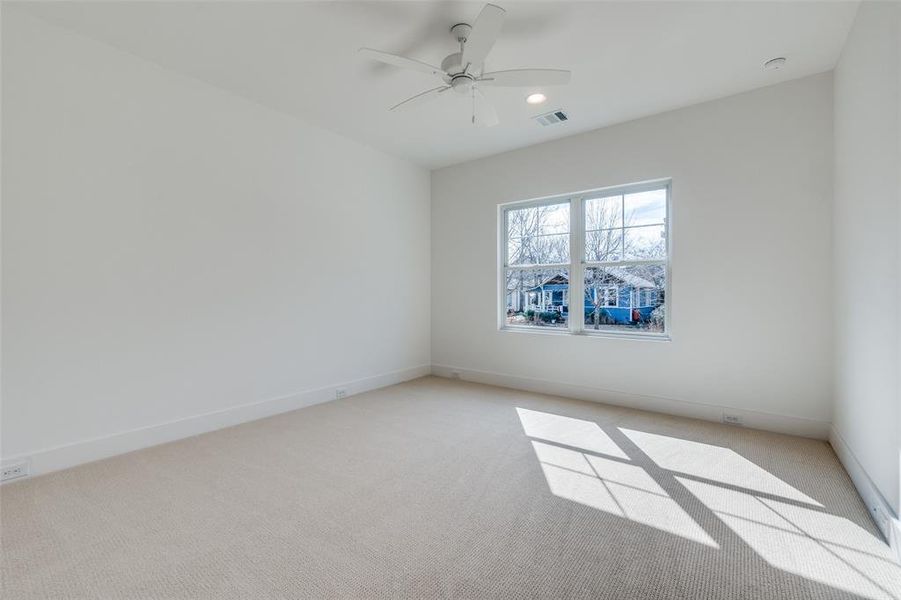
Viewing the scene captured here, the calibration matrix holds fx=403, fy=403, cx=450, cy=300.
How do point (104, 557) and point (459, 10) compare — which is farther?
point (459, 10)

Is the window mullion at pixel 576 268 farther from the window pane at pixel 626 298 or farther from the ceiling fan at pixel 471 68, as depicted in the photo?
the ceiling fan at pixel 471 68

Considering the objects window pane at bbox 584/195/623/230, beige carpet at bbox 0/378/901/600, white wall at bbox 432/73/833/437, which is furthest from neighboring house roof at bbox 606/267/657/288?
beige carpet at bbox 0/378/901/600

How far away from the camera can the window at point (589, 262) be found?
400cm

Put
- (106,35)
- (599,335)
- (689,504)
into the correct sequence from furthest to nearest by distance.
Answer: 1. (599,335)
2. (106,35)
3. (689,504)

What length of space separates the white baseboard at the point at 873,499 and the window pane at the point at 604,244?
7.36 feet

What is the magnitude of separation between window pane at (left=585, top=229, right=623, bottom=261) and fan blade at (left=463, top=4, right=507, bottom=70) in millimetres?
2447

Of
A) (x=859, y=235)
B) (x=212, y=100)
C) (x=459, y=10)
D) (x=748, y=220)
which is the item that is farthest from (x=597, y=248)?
(x=212, y=100)

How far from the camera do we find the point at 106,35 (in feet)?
8.87

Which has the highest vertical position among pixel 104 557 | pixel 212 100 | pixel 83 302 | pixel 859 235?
pixel 212 100

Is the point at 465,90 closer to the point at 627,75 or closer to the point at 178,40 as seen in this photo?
the point at 627,75

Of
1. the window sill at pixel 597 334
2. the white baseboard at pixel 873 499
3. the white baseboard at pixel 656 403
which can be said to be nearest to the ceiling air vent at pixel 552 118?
the window sill at pixel 597 334

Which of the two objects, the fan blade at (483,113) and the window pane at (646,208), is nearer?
the fan blade at (483,113)

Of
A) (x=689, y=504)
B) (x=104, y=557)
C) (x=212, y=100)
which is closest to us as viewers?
(x=104, y=557)

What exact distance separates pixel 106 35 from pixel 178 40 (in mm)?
453
